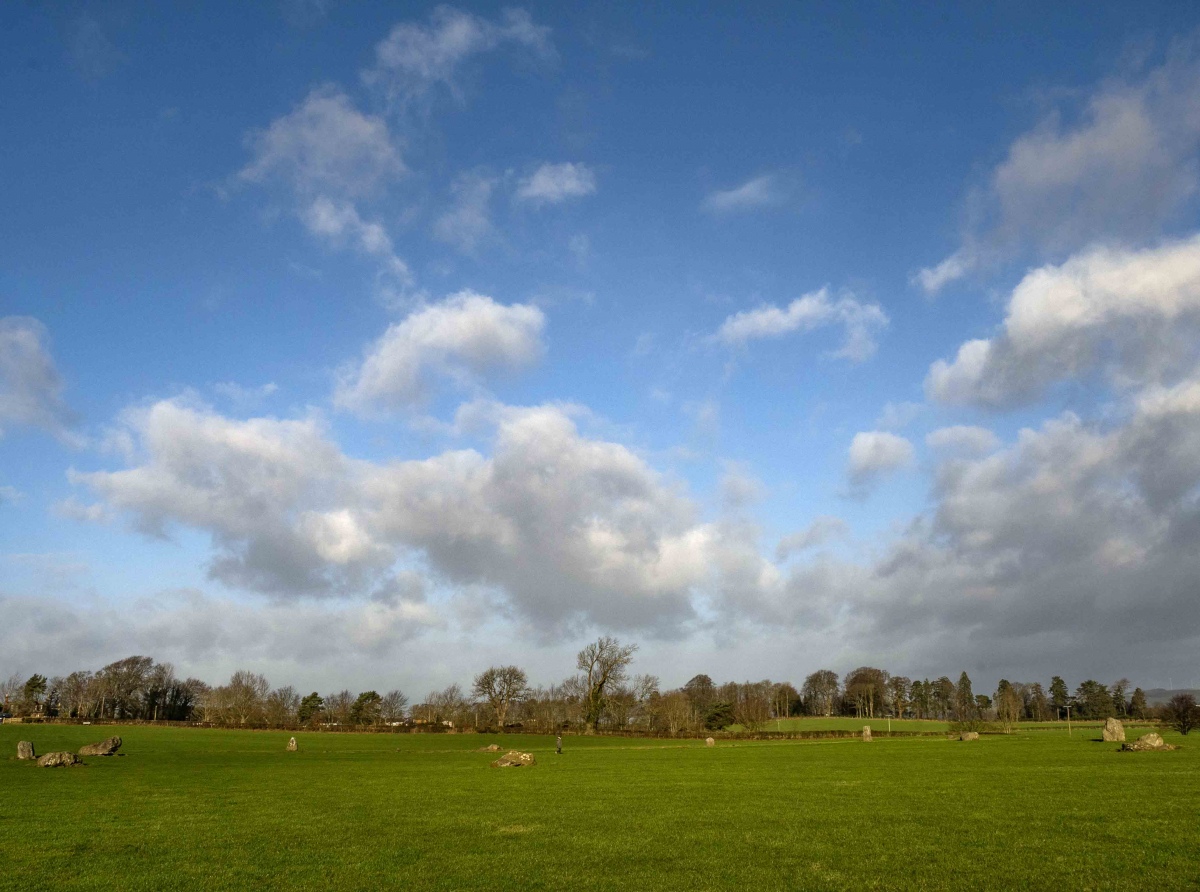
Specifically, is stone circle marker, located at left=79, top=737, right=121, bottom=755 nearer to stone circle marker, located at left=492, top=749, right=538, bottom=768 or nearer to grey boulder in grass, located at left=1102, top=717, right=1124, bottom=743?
stone circle marker, located at left=492, top=749, right=538, bottom=768

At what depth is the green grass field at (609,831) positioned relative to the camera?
14117mm

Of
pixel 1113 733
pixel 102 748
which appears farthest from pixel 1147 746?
pixel 102 748

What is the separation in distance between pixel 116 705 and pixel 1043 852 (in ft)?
681

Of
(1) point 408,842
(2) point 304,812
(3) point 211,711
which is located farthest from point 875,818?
(3) point 211,711

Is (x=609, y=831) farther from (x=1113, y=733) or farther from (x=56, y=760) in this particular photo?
(x=1113, y=733)

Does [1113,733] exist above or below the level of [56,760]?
below

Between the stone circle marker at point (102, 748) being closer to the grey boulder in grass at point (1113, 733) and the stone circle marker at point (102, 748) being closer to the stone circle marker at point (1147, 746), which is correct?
the stone circle marker at point (1147, 746)

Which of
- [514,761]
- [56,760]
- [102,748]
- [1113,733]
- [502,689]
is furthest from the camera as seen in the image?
[502,689]

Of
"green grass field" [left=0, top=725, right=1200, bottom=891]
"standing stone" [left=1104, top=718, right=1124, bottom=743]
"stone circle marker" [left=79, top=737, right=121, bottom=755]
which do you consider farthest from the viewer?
"standing stone" [left=1104, top=718, right=1124, bottom=743]

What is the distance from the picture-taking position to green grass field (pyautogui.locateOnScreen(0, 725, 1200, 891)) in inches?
556

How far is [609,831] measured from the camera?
1959 cm

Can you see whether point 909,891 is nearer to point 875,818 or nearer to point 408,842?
point 875,818

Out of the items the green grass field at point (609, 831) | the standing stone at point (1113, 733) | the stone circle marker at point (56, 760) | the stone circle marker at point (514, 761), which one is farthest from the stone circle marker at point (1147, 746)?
the stone circle marker at point (56, 760)

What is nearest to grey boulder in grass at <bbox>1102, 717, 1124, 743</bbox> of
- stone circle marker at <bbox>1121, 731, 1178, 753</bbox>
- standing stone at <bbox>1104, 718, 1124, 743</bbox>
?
standing stone at <bbox>1104, 718, 1124, 743</bbox>
